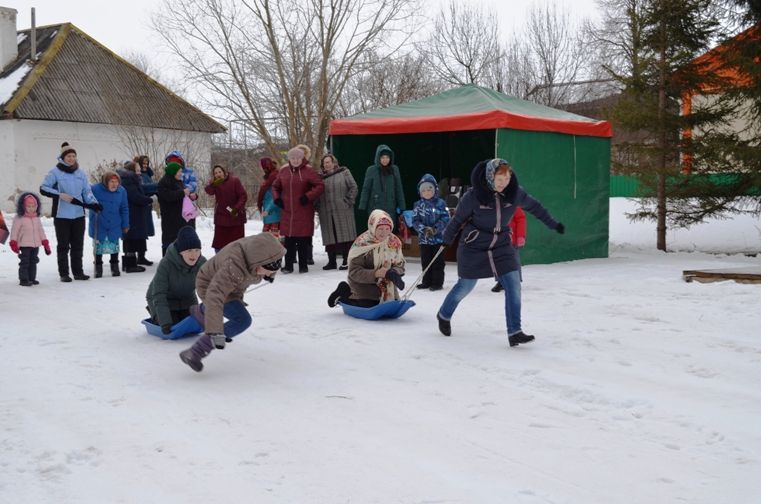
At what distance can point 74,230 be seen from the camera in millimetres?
11094

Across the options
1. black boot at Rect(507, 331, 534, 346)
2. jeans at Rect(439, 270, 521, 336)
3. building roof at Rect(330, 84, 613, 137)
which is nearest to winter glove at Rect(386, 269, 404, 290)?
jeans at Rect(439, 270, 521, 336)

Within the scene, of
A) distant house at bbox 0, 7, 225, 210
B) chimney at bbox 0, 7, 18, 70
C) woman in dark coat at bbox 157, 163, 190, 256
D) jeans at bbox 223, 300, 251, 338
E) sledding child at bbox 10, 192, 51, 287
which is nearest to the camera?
jeans at bbox 223, 300, 251, 338

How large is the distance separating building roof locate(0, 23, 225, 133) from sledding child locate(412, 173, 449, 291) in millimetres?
21567

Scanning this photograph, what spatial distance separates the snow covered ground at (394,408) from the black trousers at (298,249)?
2941mm

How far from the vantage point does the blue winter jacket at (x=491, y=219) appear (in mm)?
6965

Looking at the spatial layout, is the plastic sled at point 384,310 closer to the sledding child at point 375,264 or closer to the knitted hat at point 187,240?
the sledding child at point 375,264

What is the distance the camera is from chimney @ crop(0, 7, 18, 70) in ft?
103

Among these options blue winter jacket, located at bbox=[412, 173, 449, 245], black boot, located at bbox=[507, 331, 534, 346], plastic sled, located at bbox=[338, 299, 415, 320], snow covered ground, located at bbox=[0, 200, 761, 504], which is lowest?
snow covered ground, located at bbox=[0, 200, 761, 504]

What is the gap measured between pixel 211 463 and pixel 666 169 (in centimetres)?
1244

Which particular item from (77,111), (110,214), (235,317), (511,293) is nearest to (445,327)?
(511,293)

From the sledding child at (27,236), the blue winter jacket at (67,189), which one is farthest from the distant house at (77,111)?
the sledding child at (27,236)

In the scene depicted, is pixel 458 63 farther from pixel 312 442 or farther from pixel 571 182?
pixel 312 442

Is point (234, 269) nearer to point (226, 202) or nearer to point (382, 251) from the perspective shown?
point (382, 251)

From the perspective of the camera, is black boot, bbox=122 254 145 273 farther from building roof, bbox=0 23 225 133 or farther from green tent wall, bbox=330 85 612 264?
building roof, bbox=0 23 225 133
